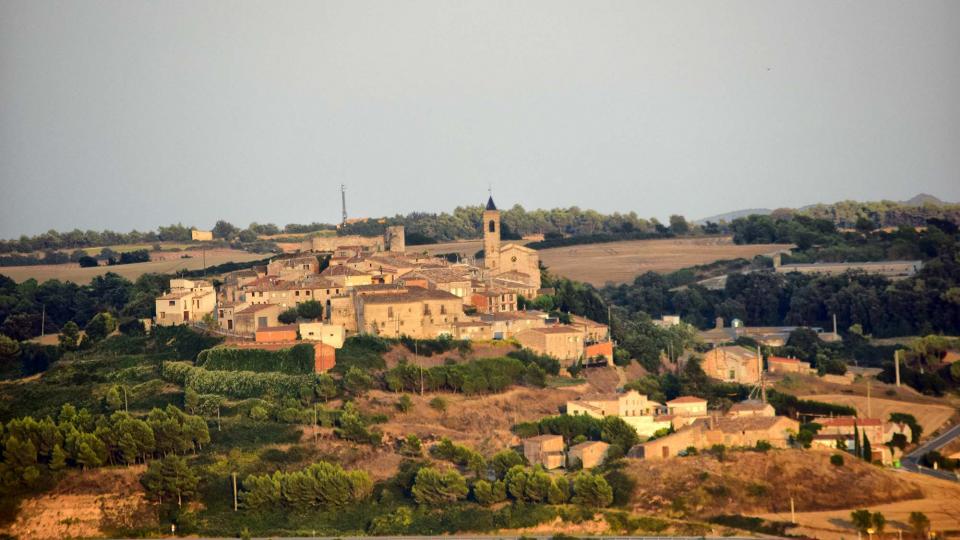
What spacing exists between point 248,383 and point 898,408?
18.6 meters

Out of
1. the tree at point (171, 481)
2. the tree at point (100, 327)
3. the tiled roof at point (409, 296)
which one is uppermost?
the tiled roof at point (409, 296)

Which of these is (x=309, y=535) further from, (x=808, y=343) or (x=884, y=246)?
(x=884, y=246)

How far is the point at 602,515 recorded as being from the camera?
4056 centimetres

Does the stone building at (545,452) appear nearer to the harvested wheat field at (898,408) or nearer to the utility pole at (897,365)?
the harvested wheat field at (898,408)

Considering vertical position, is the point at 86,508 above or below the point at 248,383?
below

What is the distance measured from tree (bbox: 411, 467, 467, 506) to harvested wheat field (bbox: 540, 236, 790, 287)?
33671 mm

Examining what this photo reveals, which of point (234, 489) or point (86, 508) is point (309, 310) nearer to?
point (234, 489)

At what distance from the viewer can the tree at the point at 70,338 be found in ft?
178

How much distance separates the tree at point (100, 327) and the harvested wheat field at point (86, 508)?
11933 mm

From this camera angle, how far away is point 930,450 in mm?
47281

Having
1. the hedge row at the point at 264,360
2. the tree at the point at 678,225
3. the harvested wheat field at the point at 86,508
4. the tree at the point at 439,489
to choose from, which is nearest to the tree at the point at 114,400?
the hedge row at the point at 264,360

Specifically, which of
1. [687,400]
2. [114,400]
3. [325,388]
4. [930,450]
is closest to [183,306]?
[114,400]

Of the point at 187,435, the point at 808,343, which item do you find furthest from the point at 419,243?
the point at 187,435

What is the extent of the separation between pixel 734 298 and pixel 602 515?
3283 centimetres
